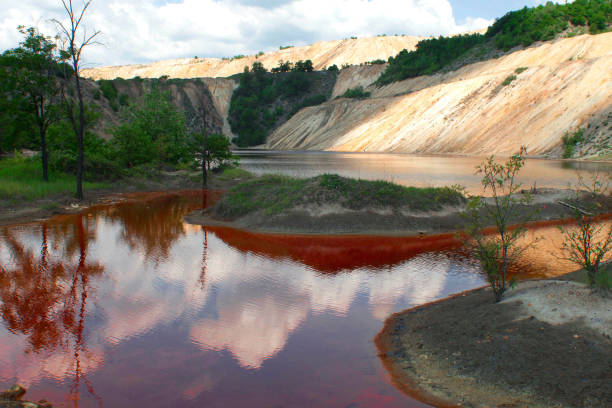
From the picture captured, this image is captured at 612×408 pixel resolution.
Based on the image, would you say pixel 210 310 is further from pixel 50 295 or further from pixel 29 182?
pixel 29 182

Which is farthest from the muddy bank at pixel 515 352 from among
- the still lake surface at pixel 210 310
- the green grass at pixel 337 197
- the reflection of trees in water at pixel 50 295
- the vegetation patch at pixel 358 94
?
the vegetation patch at pixel 358 94

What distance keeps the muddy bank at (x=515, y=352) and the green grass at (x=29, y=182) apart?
21823mm

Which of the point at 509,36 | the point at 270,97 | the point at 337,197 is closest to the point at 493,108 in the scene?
the point at 509,36

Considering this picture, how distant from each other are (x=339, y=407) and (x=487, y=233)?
14.0 meters

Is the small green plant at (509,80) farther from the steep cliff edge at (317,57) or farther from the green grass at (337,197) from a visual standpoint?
the steep cliff edge at (317,57)

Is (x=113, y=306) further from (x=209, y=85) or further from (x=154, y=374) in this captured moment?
(x=209, y=85)

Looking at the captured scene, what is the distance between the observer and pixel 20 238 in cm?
1745

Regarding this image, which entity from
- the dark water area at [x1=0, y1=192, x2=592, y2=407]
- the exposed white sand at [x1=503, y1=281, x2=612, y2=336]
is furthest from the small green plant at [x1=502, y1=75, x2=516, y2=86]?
the exposed white sand at [x1=503, y1=281, x2=612, y2=336]

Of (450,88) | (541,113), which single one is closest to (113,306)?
(541,113)

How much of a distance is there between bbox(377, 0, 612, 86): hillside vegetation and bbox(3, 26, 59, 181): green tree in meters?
77.3

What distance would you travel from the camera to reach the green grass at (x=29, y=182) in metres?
23.9

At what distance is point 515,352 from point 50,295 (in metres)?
10.1

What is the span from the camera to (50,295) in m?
11.3

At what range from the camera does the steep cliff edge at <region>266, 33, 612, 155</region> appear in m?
59.8
